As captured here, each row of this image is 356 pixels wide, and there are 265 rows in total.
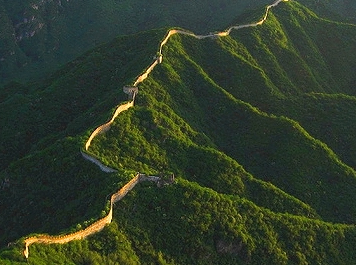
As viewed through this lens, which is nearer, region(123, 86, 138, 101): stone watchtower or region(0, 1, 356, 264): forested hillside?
region(0, 1, 356, 264): forested hillside

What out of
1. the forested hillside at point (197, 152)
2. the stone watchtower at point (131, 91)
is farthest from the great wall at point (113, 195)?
the forested hillside at point (197, 152)

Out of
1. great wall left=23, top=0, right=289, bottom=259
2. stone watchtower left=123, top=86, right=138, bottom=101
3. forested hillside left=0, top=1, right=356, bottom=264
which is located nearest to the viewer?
great wall left=23, top=0, right=289, bottom=259

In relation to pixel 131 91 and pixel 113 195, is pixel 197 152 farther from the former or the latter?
pixel 113 195

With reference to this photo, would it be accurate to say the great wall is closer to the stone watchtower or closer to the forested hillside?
the stone watchtower

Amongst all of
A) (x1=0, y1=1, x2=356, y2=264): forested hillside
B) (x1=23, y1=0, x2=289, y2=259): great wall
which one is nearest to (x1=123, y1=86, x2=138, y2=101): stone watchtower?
(x1=23, y1=0, x2=289, y2=259): great wall

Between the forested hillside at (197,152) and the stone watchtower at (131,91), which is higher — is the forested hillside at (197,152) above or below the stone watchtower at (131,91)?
below

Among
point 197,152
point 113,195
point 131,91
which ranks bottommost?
point 197,152

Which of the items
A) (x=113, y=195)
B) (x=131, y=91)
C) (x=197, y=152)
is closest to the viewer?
(x=113, y=195)

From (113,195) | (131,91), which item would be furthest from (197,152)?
(113,195)

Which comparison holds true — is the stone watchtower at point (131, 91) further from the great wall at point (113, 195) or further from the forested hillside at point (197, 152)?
the forested hillside at point (197, 152)
